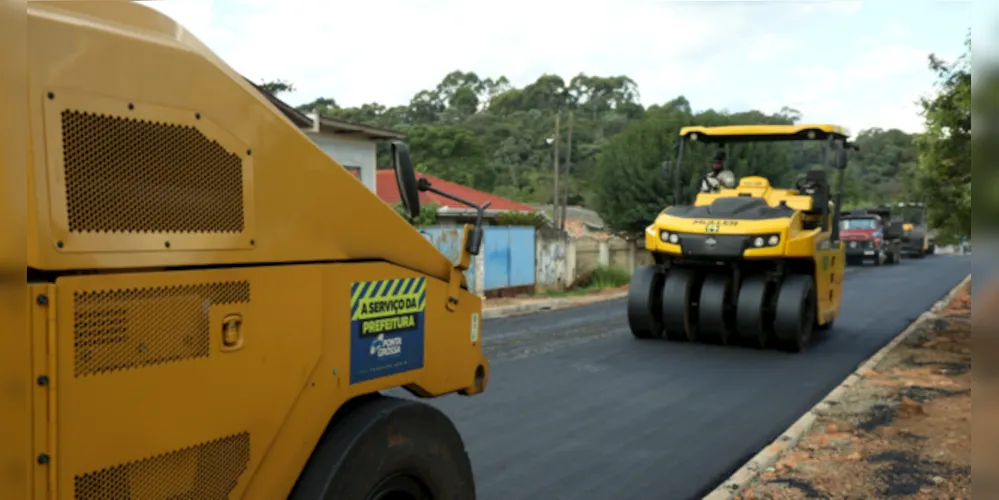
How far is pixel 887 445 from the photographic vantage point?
6.15 meters

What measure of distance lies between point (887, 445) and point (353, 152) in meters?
19.7

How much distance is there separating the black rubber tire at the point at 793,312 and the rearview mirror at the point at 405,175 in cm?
800

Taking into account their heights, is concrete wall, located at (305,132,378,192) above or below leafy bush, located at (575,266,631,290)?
above

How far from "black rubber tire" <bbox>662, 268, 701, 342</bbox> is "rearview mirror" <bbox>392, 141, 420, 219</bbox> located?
8089mm

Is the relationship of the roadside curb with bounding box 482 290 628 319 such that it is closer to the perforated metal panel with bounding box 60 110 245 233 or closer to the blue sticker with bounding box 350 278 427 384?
the blue sticker with bounding box 350 278 427 384

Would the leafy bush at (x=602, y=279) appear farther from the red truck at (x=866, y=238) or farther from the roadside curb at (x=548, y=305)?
the red truck at (x=866, y=238)

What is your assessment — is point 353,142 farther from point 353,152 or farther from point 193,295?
point 193,295

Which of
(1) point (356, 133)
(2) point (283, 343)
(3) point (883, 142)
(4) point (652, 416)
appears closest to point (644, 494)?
(4) point (652, 416)

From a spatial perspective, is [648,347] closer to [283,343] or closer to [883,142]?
[283,343]

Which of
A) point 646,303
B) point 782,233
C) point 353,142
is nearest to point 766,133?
point 782,233

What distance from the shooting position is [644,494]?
524cm

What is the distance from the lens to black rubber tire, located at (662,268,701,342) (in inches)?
439

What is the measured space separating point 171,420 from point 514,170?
5663cm

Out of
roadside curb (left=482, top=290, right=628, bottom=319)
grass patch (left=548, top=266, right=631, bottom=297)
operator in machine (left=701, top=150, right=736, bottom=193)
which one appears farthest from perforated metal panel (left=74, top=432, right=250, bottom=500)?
grass patch (left=548, top=266, right=631, bottom=297)
